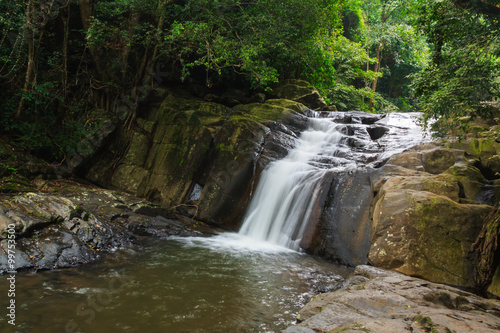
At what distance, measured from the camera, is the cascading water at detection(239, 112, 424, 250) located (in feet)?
26.8

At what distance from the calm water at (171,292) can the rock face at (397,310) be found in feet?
2.37

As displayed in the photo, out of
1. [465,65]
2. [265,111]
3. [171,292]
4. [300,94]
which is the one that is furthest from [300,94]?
[171,292]

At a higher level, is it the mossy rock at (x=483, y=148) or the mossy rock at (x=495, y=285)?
the mossy rock at (x=483, y=148)

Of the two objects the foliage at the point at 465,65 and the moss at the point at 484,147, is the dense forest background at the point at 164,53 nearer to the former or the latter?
the foliage at the point at 465,65

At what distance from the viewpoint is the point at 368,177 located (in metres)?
7.81

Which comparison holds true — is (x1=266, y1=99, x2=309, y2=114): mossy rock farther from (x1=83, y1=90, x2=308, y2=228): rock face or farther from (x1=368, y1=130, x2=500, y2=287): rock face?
(x1=368, y1=130, x2=500, y2=287): rock face

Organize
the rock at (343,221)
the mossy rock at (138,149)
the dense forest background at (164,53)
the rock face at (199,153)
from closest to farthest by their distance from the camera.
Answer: the dense forest background at (164,53), the rock at (343,221), the rock face at (199,153), the mossy rock at (138,149)

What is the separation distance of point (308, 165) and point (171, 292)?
19.4 feet

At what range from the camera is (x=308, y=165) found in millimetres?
9344

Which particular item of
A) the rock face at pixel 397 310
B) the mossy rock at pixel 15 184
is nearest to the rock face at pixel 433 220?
the rock face at pixel 397 310

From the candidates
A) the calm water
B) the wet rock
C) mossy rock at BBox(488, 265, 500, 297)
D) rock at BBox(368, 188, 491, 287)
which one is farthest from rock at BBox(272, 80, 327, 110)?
mossy rock at BBox(488, 265, 500, 297)

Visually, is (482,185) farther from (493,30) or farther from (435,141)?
(493,30)

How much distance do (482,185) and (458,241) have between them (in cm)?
209

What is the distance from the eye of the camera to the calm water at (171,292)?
3.66m
